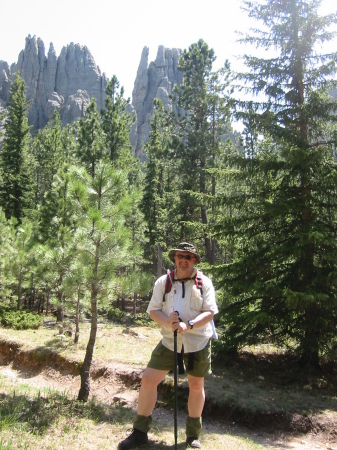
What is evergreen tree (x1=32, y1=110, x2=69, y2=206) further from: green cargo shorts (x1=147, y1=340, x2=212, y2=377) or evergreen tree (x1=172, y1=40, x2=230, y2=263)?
green cargo shorts (x1=147, y1=340, x2=212, y2=377)

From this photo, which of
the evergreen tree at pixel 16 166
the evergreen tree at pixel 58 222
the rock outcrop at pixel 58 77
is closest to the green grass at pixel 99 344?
the evergreen tree at pixel 58 222

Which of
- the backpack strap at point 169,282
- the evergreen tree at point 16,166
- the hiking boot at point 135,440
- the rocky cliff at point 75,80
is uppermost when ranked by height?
the rocky cliff at point 75,80

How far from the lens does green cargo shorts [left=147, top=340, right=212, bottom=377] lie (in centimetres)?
→ 354

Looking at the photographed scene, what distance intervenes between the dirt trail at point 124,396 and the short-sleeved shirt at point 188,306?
7.58ft

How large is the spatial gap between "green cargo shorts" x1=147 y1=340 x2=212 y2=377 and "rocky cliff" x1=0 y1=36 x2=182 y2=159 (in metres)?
82.9

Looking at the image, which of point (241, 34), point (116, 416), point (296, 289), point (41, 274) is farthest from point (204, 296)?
point (41, 274)

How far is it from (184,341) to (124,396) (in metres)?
3.70

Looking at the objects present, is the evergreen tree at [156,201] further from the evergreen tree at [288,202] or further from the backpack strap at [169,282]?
the backpack strap at [169,282]

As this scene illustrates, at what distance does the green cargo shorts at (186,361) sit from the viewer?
3.54 metres

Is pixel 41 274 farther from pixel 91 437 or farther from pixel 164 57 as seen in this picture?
pixel 164 57

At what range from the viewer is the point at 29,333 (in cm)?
1110

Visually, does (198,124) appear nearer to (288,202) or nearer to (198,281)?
(288,202)

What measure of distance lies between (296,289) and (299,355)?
1629 millimetres

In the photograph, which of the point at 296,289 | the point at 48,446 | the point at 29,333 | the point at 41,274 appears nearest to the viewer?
the point at 48,446
